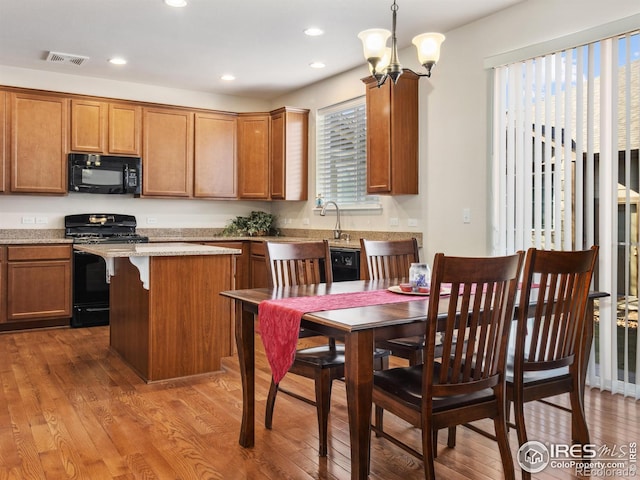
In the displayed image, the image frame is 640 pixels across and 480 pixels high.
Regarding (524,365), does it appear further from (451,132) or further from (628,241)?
(451,132)

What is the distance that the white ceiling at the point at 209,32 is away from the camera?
3902 mm

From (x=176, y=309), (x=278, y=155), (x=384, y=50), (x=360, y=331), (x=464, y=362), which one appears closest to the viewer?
(x=360, y=331)

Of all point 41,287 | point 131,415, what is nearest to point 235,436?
A: point 131,415

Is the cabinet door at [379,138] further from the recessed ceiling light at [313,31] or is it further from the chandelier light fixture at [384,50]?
the chandelier light fixture at [384,50]

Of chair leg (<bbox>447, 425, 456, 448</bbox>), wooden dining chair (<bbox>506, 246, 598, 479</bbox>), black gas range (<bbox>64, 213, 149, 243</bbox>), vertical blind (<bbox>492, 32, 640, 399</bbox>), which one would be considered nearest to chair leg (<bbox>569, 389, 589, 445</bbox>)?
wooden dining chair (<bbox>506, 246, 598, 479</bbox>)

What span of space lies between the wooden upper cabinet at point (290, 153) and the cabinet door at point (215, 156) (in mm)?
552

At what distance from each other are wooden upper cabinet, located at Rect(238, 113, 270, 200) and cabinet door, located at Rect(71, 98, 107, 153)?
1.59 metres

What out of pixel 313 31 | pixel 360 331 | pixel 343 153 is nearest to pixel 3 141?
pixel 313 31

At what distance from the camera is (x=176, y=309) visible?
358 centimetres

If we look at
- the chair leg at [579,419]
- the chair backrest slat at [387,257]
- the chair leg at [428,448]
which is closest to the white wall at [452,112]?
the chair backrest slat at [387,257]

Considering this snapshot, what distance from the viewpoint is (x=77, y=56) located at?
16.6 ft

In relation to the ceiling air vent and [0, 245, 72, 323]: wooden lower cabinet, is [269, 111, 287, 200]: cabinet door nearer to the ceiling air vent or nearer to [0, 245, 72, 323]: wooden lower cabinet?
the ceiling air vent

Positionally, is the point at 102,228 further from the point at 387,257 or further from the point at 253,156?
the point at 387,257

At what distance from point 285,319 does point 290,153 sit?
4.37 m
